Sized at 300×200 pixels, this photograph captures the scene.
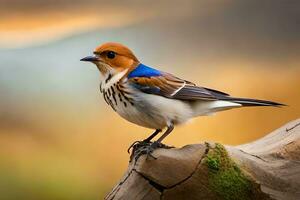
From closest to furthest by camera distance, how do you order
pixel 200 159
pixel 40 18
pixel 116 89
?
1. pixel 200 159
2. pixel 116 89
3. pixel 40 18

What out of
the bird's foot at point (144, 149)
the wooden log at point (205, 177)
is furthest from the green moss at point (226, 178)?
the bird's foot at point (144, 149)

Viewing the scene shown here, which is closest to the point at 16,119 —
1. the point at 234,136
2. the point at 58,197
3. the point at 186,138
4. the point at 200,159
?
the point at 58,197

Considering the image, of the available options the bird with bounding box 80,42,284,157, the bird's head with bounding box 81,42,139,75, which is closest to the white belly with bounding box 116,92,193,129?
the bird with bounding box 80,42,284,157

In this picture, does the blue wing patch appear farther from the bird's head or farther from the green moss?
the green moss

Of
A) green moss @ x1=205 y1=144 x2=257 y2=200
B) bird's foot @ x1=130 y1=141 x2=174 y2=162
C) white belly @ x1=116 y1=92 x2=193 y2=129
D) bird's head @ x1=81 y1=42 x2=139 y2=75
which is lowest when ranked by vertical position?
bird's foot @ x1=130 y1=141 x2=174 y2=162

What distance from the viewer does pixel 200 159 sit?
6.27 feet

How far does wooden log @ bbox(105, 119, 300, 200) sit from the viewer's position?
6.19 ft

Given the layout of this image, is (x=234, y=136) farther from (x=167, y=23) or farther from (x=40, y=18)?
(x=40, y=18)

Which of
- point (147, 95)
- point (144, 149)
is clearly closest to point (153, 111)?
point (147, 95)

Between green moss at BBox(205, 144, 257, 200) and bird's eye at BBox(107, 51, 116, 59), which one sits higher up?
bird's eye at BBox(107, 51, 116, 59)

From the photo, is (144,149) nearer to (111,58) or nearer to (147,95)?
(147,95)

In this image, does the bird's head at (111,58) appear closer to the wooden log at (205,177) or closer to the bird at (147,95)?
the bird at (147,95)

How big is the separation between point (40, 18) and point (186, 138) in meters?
0.89

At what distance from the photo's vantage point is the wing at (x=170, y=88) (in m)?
2.11
